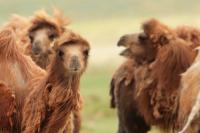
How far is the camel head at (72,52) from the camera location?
1032 centimetres

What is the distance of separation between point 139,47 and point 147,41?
20cm

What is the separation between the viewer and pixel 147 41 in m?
13.9

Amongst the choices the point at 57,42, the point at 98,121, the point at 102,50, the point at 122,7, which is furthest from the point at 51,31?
the point at 122,7

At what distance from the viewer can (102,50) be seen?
132 ft

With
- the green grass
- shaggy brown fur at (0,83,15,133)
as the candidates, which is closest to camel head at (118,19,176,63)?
shaggy brown fur at (0,83,15,133)

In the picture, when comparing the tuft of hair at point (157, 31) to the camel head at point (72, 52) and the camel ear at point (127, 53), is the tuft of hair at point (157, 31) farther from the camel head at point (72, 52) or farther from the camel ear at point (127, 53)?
the camel head at point (72, 52)

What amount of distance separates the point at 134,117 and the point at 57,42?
4.14 metres

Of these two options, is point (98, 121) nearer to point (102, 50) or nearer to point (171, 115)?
point (171, 115)

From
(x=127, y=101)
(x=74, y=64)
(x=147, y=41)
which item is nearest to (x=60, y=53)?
(x=74, y=64)

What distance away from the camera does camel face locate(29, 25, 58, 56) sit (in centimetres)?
1330

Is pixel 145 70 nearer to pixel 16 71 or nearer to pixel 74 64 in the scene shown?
pixel 16 71

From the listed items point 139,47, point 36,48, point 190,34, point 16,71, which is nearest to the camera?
point 16,71

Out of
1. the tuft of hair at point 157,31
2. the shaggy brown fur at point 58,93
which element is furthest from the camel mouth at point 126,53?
the shaggy brown fur at point 58,93

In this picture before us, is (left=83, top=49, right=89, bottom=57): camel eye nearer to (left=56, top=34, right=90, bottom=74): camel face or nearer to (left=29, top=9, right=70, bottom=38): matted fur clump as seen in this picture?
(left=56, top=34, right=90, bottom=74): camel face
